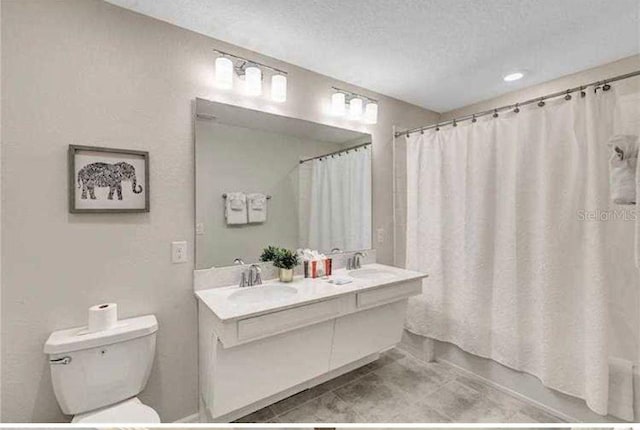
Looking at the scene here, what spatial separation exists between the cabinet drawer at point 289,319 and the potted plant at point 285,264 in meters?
0.34

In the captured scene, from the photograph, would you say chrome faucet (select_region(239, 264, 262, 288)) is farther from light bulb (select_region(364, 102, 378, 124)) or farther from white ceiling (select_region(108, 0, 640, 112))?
light bulb (select_region(364, 102, 378, 124))

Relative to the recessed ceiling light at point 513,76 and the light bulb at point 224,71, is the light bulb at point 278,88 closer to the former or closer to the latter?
the light bulb at point 224,71

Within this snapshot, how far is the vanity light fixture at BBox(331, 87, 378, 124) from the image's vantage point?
2184 mm

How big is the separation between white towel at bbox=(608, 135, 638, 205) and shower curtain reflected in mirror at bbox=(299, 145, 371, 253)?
146cm

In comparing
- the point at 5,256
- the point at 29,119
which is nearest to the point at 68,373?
the point at 5,256

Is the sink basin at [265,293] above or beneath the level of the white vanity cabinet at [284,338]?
above

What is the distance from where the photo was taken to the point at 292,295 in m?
1.63

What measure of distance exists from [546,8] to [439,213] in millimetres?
1309

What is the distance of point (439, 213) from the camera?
2.28 meters

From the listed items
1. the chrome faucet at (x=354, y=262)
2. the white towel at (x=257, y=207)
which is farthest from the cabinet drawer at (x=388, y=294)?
the white towel at (x=257, y=207)

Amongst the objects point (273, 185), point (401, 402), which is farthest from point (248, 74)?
point (401, 402)

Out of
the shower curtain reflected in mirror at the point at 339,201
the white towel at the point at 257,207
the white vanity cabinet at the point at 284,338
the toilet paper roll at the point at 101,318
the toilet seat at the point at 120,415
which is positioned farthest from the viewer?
the shower curtain reflected in mirror at the point at 339,201

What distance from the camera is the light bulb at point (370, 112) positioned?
2363 millimetres

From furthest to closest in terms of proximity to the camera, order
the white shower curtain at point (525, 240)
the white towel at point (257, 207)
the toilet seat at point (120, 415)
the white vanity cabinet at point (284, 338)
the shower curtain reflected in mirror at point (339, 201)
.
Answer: the shower curtain reflected in mirror at point (339, 201) < the white towel at point (257, 207) < the white shower curtain at point (525, 240) < the white vanity cabinet at point (284, 338) < the toilet seat at point (120, 415)
